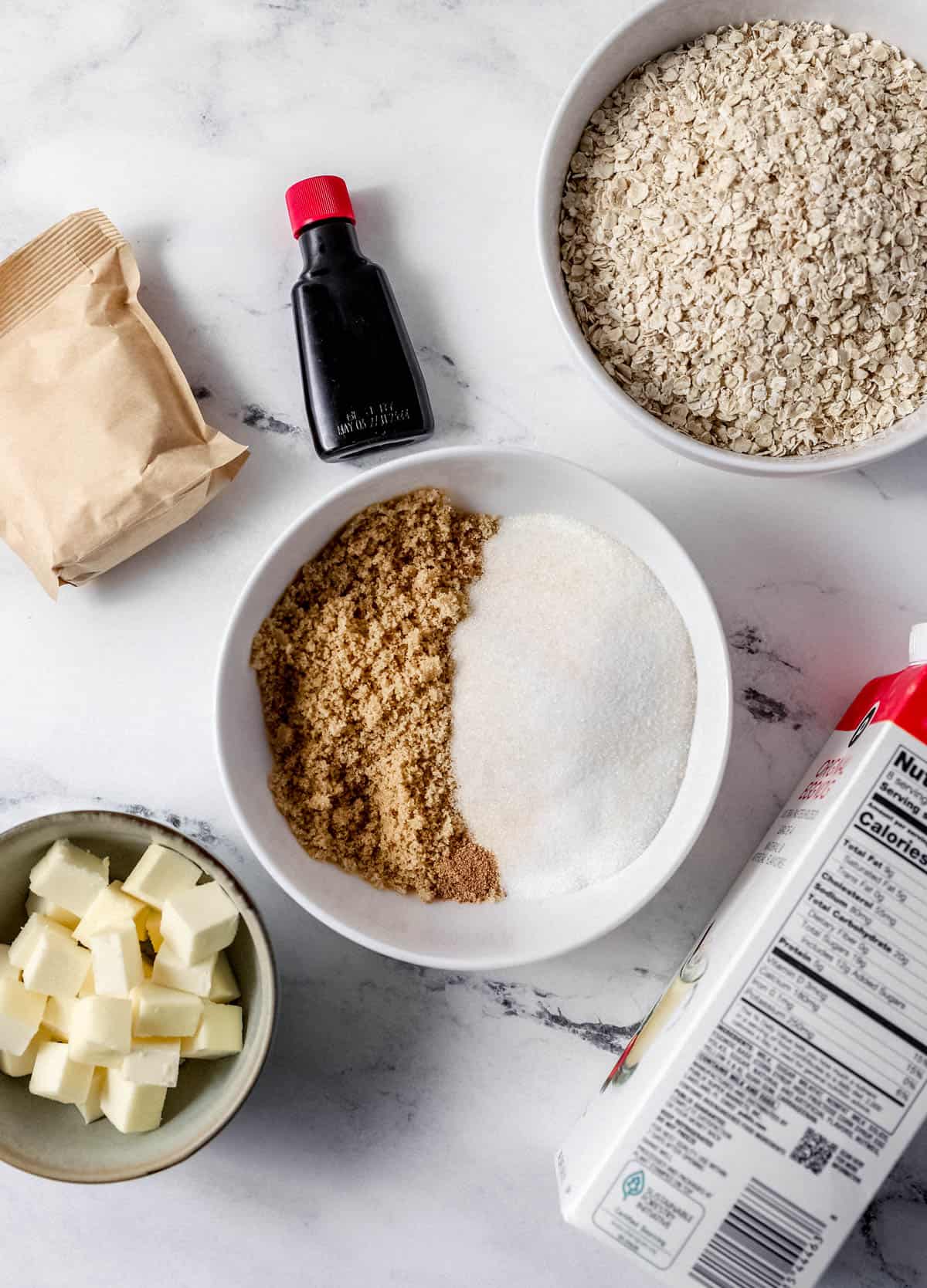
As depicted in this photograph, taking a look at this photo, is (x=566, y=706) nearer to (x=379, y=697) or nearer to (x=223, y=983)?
(x=379, y=697)

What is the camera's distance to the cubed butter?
0.86 meters

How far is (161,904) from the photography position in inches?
35.0

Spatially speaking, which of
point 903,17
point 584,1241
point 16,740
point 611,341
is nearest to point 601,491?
point 611,341

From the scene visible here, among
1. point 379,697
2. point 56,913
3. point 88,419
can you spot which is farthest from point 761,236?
point 56,913

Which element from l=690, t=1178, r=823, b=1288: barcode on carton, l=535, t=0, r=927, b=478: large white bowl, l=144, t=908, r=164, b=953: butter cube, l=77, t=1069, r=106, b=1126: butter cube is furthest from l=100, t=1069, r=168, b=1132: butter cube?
l=535, t=0, r=927, b=478: large white bowl

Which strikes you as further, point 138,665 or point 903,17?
point 138,665

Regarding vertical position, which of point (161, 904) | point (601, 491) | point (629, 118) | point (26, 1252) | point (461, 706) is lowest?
point (26, 1252)

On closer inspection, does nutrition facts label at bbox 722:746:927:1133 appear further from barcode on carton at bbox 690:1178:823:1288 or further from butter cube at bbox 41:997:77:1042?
butter cube at bbox 41:997:77:1042

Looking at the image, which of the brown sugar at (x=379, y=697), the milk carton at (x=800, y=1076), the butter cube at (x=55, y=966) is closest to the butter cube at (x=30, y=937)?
the butter cube at (x=55, y=966)

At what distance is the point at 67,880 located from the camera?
35.4 inches

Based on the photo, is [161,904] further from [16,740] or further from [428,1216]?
[428,1216]

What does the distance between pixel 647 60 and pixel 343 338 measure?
35 centimetres

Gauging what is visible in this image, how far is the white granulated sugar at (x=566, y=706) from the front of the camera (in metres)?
0.88

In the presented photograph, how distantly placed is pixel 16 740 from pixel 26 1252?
1.64 ft
